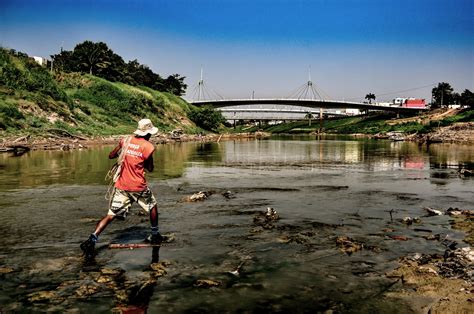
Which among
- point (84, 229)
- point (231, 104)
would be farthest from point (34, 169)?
point (231, 104)

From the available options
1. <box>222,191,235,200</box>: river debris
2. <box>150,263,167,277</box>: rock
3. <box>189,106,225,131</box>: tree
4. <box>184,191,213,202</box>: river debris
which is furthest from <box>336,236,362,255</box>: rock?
<box>189,106,225,131</box>: tree

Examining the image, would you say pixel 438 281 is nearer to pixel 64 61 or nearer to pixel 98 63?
pixel 98 63

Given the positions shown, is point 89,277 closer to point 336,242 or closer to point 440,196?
point 336,242

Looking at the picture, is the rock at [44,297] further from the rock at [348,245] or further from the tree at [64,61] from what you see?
the tree at [64,61]

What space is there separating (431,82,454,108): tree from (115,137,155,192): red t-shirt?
163 meters

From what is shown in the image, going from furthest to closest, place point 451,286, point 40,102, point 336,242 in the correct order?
1. point 40,102
2. point 336,242
3. point 451,286

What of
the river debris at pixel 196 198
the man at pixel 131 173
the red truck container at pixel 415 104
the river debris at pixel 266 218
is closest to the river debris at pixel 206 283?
the man at pixel 131 173

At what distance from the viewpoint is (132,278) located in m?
6.49

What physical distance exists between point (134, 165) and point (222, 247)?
2339mm

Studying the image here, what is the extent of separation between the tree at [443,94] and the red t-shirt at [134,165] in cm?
16294

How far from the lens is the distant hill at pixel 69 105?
47156 millimetres

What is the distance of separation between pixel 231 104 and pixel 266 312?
146 m

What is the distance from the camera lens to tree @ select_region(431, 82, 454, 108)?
6091 inches

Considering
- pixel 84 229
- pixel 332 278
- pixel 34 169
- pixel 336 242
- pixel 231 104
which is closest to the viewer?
pixel 332 278
